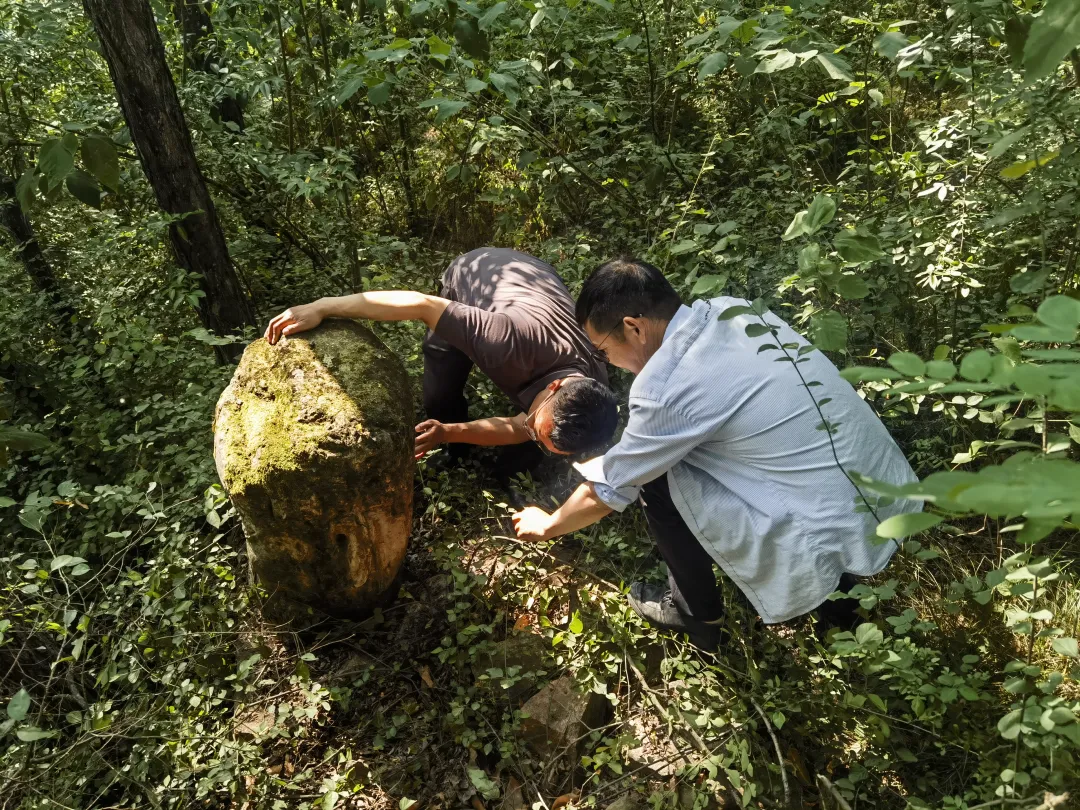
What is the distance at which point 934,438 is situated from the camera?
3084 millimetres

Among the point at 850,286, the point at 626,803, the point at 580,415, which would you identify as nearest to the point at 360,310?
the point at 580,415

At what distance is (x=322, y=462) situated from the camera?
2.54m

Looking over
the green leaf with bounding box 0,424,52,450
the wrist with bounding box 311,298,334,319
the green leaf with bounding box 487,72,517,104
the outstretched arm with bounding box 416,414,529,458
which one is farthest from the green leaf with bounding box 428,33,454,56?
the green leaf with bounding box 0,424,52,450

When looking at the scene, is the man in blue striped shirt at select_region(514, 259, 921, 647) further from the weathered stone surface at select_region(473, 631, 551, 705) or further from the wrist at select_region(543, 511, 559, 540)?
the weathered stone surface at select_region(473, 631, 551, 705)

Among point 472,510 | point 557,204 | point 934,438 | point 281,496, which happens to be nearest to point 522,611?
point 472,510

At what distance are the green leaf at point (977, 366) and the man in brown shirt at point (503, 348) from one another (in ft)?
6.58

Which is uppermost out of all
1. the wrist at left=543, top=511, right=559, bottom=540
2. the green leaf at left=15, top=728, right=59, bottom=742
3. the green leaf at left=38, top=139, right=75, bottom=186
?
the green leaf at left=38, top=139, right=75, bottom=186

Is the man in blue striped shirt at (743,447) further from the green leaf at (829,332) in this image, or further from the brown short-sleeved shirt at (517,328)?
the brown short-sleeved shirt at (517,328)

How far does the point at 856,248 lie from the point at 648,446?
34.8 inches

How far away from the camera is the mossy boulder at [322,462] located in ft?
8.42

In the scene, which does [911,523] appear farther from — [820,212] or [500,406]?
[500,406]

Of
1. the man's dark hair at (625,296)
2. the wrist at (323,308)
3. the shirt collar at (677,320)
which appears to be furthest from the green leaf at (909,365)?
the wrist at (323,308)

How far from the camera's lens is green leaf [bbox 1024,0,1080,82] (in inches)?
39.3

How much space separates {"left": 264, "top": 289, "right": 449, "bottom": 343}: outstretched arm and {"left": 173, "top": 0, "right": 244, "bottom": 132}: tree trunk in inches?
96.4
